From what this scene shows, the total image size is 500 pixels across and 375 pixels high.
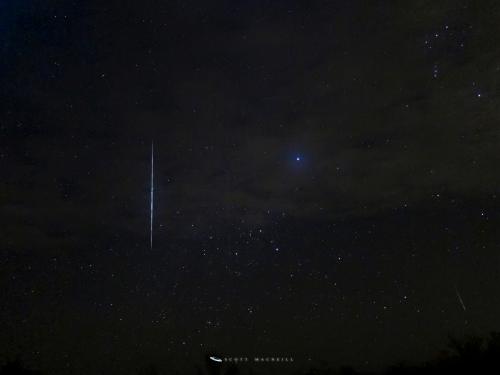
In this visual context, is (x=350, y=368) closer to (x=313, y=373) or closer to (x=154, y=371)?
(x=313, y=373)

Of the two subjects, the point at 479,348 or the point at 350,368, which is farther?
the point at 350,368

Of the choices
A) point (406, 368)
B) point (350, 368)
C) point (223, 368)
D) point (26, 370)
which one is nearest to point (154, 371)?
point (223, 368)

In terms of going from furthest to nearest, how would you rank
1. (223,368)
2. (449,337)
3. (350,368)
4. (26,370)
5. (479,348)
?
(350,368) < (449,337) < (479,348) < (223,368) < (26,370)

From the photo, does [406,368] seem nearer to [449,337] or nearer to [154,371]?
[449,337]

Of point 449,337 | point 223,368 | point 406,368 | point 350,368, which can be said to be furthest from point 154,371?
point 449,337

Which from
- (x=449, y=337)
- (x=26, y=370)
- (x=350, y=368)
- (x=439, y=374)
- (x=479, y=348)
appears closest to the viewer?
(x=26, y=370)

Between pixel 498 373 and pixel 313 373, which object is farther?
pixel 313 373

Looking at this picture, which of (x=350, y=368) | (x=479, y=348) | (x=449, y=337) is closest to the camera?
(x=479, y=348)

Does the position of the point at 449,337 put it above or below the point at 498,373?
above

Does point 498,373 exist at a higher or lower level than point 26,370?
lower
